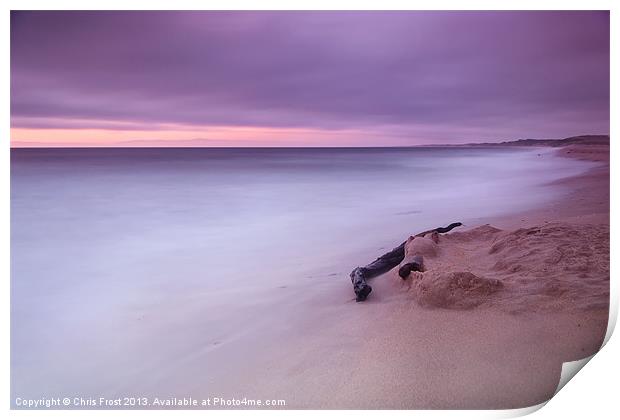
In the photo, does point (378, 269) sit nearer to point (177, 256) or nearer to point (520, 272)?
point (520, 272)

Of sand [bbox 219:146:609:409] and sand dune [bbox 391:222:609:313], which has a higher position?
sand dune [bbox 391:222:609:313]

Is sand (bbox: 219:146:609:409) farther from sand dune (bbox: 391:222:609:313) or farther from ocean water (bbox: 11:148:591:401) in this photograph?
ocean water (bbox: 11:148:591:401)

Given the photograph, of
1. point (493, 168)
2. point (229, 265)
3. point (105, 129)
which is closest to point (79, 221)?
point (105, 129)

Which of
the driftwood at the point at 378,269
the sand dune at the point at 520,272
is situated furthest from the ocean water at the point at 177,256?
the sand dune at the point at 520,272

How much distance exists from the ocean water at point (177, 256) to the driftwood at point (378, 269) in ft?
0.31

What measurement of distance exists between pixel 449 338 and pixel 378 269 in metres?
0.61

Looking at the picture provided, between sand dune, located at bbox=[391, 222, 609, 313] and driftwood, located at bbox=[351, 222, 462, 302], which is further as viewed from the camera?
driftwood, located at bbox=[351, 222, 462, 302]

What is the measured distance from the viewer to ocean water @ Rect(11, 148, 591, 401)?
2.06 m

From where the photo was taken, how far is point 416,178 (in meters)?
5.20

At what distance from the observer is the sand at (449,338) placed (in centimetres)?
184

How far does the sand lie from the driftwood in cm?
5

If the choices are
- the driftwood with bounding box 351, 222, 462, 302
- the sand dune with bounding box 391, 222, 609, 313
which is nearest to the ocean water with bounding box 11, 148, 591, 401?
the driftwood with bounding box 351, 222, 462, 302

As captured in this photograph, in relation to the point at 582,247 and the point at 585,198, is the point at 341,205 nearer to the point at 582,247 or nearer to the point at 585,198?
the point at 585,198
